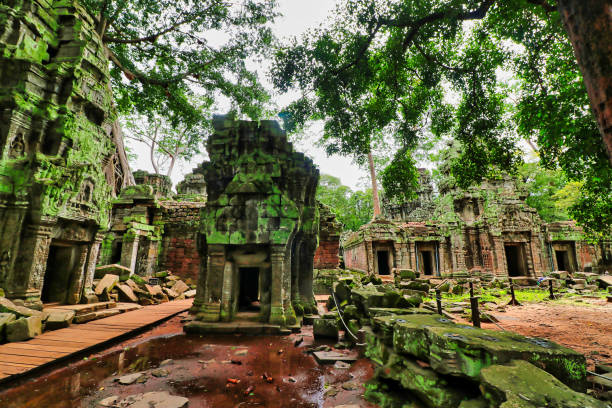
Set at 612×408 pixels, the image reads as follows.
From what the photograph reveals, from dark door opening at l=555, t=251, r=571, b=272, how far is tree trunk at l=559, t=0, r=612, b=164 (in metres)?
21.8

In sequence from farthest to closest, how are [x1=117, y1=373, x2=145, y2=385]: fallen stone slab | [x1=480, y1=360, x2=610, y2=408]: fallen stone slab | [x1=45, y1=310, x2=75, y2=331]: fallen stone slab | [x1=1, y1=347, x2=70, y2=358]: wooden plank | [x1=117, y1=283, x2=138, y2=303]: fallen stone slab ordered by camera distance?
[x1=117, y1=283, x2=138, y2=303]: fallen stone slab, [x1=45, y1=310, x2=75, y2=331]: fallen stone slab, [x1=1, y1=347, x2=70, y2=358]: wooden plank, [x1=117, y1=373, x2=145, y2=385]: fallen stone slab, [x1=480, y1=360, x2=610, y2=408]: fallen stone slab

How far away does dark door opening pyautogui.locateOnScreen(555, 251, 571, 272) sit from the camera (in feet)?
58.8

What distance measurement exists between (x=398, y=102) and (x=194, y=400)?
30.0 feet

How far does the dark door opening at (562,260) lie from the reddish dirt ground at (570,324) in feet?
32.5

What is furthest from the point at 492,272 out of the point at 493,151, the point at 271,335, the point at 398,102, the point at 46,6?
the point at 46,6

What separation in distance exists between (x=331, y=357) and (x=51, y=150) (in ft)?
26.6

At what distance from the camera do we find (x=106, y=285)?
8047mm

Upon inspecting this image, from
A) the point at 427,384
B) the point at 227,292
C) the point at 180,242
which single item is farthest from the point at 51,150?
the point at 427,384

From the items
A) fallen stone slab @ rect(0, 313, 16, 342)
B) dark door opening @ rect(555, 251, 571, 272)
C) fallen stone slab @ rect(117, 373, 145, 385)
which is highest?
dark door opening @ rect(555, 251, 571, 272)

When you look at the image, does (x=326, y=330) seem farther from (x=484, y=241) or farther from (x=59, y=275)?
(x=484, y=241)

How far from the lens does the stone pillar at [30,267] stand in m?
5.81

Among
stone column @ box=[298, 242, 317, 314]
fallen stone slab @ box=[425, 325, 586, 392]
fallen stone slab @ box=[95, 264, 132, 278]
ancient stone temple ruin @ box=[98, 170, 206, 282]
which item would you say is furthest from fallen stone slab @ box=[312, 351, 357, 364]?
ancient stone temple ruin @ box=[98, 170, 206, 282]

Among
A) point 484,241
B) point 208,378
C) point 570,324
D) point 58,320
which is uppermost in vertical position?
point 484,241

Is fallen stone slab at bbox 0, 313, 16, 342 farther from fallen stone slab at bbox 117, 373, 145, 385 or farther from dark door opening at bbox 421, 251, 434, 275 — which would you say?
dark door opening at bbox 421, 251, 434, 275
